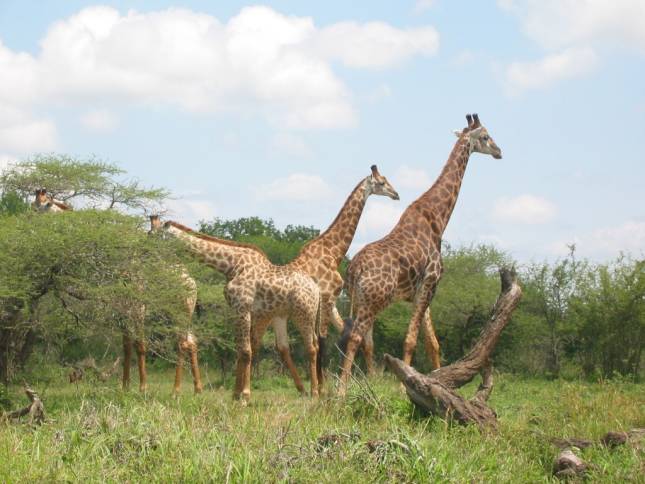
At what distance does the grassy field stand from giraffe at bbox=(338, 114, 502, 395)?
7.98ft

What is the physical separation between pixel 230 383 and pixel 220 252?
7.60m

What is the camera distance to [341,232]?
48.5 ft

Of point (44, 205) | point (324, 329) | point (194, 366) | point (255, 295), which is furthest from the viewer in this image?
point (44, 205)

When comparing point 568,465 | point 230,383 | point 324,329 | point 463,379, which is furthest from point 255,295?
point 230,383

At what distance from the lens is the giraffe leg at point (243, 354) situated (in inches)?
512

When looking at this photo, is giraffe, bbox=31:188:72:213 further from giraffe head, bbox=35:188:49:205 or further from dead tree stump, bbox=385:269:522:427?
dead tree stump, bbox=385:269:522:427

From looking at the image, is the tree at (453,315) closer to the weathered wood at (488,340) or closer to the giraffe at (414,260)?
the giraffe at (414,260)

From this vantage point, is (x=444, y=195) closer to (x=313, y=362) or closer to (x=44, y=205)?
(x=313, y=362)

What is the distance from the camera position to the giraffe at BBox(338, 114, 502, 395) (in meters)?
13.5

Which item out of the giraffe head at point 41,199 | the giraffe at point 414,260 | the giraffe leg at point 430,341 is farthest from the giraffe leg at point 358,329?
the giraffe head at point 41,199

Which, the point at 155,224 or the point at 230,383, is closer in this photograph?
the point at 155,224

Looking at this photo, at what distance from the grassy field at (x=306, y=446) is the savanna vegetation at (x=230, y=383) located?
0.02 m

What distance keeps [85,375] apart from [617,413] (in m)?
10.4

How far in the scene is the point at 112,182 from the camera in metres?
20.7
